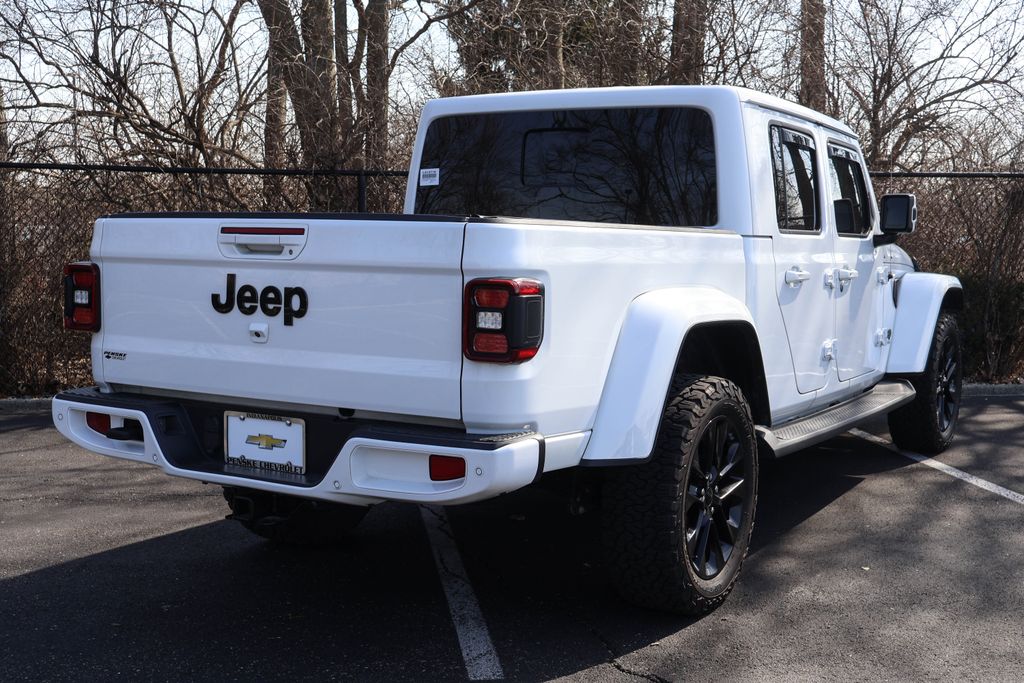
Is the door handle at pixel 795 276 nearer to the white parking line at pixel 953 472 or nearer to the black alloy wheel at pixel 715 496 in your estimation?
the black alloy wheel at pixel 715 496

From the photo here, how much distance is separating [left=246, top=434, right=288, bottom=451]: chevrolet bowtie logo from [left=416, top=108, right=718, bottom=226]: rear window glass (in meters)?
1.73

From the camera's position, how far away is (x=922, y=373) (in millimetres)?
6246

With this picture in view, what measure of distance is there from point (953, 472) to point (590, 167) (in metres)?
3.21

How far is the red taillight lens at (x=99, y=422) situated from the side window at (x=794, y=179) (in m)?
2.91

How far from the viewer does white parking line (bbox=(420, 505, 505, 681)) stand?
3396 millimetres

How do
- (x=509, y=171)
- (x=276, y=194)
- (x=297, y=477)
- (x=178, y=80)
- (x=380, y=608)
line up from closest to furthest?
(x=297, y=477) → (x=380, y=608) → (x=509, y=171) → (x=276, y=194) → (x=178, y=80)

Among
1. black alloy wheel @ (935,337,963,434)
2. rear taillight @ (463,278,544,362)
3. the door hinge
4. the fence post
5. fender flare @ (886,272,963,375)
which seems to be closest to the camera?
rear taillight @ (463,278,544,362)

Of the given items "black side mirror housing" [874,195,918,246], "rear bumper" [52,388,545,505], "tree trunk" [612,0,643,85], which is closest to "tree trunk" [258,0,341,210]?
"tree trunk" [612,0,643,85]

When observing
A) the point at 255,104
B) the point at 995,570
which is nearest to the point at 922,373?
the point at 995,570

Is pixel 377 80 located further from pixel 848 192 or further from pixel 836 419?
Result: pixel 836 419

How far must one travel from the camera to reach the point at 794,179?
483cm

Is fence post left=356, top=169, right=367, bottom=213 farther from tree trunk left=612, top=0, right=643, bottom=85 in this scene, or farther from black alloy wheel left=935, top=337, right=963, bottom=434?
black alloy wheel left=935, top=337, right=963, bottom=434

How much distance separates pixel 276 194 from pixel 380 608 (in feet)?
19.4

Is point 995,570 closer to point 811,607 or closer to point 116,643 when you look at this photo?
point 811,607
